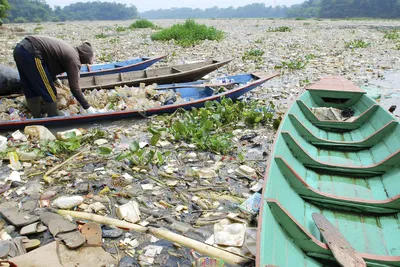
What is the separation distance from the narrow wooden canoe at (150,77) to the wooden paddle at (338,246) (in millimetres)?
5322

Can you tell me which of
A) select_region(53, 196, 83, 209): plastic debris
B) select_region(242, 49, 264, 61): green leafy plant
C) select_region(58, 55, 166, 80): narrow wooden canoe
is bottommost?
select_region(53, 196, 83, 209): plastic debris

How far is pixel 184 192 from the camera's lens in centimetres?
364

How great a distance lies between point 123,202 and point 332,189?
90.5 inches

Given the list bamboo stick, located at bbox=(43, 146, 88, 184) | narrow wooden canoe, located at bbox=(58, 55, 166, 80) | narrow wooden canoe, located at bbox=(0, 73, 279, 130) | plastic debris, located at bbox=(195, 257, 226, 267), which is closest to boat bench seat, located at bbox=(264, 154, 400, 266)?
plastic debris, located at bbox=(195, 257, 226, 267)

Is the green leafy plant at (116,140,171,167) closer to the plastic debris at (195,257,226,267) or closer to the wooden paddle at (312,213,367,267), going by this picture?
the plastic debris at (195,257,226,267)

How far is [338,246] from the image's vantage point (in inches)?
90.2

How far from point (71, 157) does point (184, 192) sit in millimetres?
1772

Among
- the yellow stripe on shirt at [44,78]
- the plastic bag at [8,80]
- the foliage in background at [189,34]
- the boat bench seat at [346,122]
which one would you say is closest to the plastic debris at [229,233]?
the boat bench seat at [346,122]

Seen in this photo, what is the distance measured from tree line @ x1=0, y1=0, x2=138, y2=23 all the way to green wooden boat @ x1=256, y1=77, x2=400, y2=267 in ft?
291

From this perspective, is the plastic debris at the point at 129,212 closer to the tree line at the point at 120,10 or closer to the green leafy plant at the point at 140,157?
the green leafy plant at the point at 140,157

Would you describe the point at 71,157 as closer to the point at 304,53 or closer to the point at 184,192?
the point at 184,192

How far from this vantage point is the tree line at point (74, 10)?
3199 inches

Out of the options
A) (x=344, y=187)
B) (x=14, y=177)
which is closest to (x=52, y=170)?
(x=14, y=177)

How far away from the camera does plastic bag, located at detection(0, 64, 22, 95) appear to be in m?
6.05
